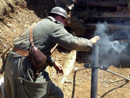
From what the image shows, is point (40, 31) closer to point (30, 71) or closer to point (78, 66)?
point (30, 71)

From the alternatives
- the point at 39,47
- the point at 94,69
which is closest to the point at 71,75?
the point at 94,69

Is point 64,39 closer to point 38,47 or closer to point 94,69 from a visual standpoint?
point 38,47

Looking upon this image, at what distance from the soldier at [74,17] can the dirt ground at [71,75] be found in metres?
0.85

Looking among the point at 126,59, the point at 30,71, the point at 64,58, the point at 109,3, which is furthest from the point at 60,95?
the point at 109,3

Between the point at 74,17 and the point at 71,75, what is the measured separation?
1990 mm

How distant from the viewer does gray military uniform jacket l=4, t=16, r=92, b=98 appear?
2541 mm

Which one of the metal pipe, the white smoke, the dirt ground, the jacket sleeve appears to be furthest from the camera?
the white smoke

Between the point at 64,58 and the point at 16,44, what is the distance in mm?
2763

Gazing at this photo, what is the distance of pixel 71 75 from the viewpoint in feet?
16.1

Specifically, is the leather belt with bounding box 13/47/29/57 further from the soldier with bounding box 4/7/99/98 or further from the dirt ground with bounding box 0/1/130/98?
the dirt ground with bounding box 0/1/130/98

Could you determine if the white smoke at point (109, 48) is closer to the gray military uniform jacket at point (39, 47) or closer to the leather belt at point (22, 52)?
the gray military uniform jacket at point (39, 47)

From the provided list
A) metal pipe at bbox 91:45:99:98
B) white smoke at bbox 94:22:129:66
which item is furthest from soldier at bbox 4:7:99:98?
white smoke at bbox 94:22:129:66

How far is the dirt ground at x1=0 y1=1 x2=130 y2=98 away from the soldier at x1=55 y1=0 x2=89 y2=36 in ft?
2.78

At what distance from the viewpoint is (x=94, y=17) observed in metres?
6.16
